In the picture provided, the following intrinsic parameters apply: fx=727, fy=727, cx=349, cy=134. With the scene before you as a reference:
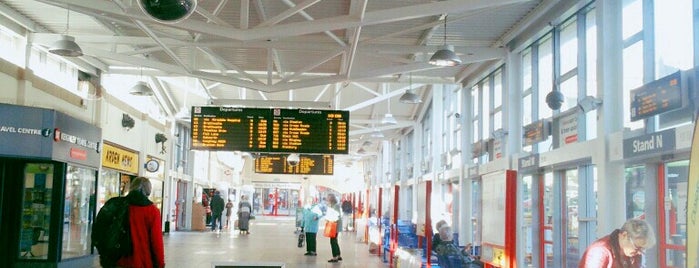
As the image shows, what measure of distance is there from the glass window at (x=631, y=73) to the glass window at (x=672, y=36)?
1.12ft

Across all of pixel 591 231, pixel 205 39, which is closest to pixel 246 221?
pixel 205 39

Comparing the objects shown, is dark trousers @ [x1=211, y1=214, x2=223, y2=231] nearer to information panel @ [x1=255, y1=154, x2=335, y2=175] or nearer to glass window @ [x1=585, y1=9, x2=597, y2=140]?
information panel @ [x1=255, y1=154, x2=335, y2=175]

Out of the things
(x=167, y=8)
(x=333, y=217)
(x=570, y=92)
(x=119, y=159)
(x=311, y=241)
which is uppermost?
(x=570, y=92)

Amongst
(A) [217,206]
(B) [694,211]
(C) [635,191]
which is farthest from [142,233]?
(A) [217,206]

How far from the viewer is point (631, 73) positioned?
787 cm

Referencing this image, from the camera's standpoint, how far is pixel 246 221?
22344mm

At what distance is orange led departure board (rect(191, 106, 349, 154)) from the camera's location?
13.2m

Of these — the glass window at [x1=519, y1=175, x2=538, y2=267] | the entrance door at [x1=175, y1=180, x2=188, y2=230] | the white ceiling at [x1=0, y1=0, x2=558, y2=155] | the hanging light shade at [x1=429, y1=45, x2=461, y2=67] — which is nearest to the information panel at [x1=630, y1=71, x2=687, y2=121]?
the white ceiling at [x1=0, y1=0, x2=558, y2=155]

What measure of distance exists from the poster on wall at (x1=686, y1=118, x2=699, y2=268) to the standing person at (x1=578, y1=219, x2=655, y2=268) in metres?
1.54

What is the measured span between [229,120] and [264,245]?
17.9ft

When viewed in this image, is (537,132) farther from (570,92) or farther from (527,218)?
(527,218)

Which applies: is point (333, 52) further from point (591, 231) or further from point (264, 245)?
point (264, 245)

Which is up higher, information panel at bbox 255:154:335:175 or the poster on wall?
information panel at bbox 255:154:335:175

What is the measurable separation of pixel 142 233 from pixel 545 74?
6.97m
